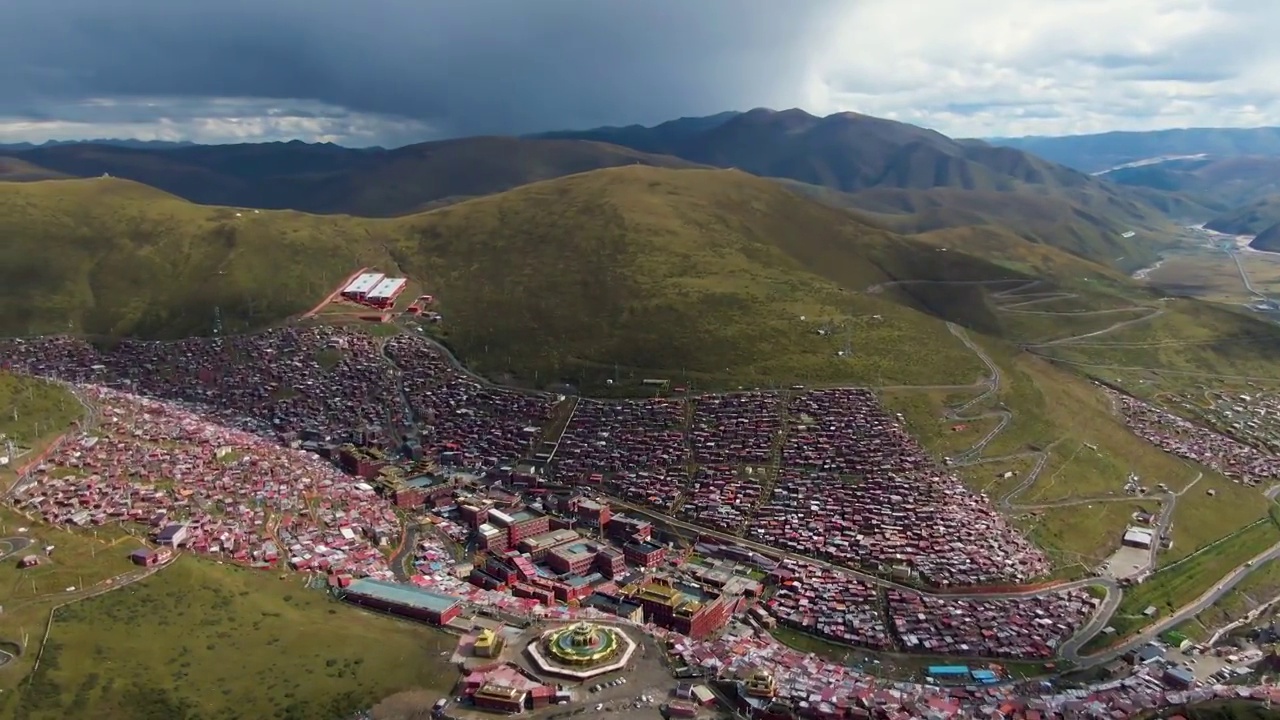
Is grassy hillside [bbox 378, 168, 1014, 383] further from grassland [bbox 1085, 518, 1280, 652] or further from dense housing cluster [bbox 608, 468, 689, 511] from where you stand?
grassland [bbox 1085, 518, 1280, 652]

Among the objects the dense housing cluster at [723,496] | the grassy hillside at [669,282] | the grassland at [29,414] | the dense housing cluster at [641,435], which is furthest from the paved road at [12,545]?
the grassy hillside at [669,282]

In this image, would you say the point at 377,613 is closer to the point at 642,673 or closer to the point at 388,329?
the point at 642,673

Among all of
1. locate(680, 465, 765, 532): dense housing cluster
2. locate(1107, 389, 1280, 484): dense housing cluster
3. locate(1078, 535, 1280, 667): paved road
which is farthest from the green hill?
locate(1078, 535, 1280, 667): paved road

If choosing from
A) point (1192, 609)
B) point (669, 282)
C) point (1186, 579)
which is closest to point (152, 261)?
point (669, 282)

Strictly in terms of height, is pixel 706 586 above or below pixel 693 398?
below


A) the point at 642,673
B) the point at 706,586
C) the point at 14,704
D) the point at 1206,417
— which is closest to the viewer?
the point at 14,704

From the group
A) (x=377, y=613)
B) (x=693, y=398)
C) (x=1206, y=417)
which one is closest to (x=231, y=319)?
(x=693, y=398)

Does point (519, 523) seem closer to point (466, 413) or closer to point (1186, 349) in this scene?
point (466, 413)

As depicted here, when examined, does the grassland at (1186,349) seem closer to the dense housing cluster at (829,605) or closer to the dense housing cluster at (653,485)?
the dense housing cluster at (653,485)
